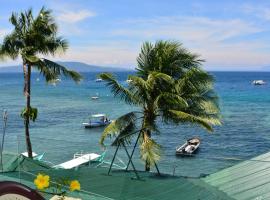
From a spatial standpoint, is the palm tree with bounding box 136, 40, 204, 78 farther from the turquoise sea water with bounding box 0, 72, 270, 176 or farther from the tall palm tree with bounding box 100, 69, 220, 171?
the turquoise sea water with bounding box 0, 72, 270, 176

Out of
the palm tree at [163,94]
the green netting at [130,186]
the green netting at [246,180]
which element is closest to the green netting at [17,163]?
the green netting at [130,186]

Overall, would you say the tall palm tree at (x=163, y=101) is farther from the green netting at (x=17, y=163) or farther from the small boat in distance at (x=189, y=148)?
the small boat in distance at (x=189, y=148)

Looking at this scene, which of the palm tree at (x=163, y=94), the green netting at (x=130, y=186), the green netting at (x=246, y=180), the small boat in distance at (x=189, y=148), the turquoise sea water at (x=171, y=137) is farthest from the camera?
the small boat in distance at (x=189, y=148)

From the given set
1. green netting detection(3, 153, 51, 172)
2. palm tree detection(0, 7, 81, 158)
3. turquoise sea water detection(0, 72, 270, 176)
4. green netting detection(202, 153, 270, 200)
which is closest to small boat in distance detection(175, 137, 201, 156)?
turquoise sea water detection(0, 72, 270, 176)

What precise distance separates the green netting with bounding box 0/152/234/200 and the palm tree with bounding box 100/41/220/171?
404cm

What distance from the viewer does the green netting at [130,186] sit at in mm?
9875

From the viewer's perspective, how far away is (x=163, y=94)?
15547mm

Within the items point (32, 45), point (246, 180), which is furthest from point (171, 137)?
point (246, 180)

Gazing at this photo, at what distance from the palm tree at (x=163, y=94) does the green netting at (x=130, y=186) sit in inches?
159

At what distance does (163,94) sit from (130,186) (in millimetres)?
5825

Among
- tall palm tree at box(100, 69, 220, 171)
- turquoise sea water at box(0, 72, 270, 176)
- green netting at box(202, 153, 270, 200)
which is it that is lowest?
turquoise sea water at box(0, 72, 270, 176)

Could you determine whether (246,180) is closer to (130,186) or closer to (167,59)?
(130,186)

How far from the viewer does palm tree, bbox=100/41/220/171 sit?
15.4 meters

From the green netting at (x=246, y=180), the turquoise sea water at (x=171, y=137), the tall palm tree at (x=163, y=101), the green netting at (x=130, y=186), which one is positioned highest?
the tall palm tree at (x=163, y=101)
